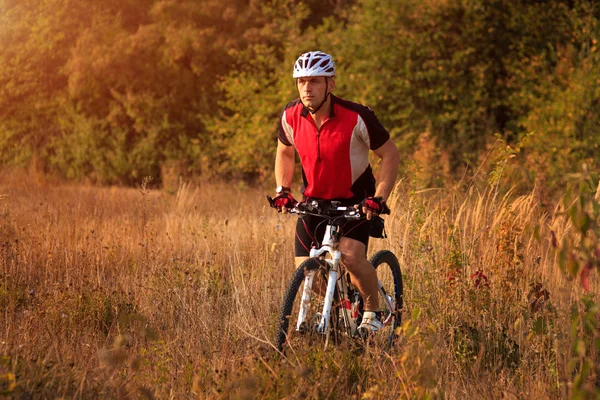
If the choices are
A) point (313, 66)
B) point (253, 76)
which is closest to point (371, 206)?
point (313, 66)

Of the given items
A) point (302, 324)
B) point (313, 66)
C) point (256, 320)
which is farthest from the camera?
point (256, 320)

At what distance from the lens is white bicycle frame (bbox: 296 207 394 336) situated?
16.0 feet

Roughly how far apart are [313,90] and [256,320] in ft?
6.22

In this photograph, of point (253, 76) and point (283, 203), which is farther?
point (253, 76)

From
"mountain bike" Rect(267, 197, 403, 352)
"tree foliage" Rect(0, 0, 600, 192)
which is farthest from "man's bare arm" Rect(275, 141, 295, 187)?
"tree foliage" Rect(0, 0, 600, 192)

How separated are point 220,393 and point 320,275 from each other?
45.9 inches

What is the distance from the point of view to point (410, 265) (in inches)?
282

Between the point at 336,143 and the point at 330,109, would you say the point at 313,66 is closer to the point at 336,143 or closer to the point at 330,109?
the point at 330,109

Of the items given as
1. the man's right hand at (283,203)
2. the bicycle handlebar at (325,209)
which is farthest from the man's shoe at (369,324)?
the man's right hand at (283,203)

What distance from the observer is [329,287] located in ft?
16.3

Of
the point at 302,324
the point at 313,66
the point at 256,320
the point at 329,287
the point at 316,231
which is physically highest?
the point at 313,66

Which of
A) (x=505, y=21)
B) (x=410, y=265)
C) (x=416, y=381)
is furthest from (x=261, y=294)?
(x=505, y=21)

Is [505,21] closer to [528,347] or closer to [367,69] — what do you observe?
[367,69]

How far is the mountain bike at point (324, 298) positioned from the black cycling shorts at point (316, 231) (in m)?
0.08
